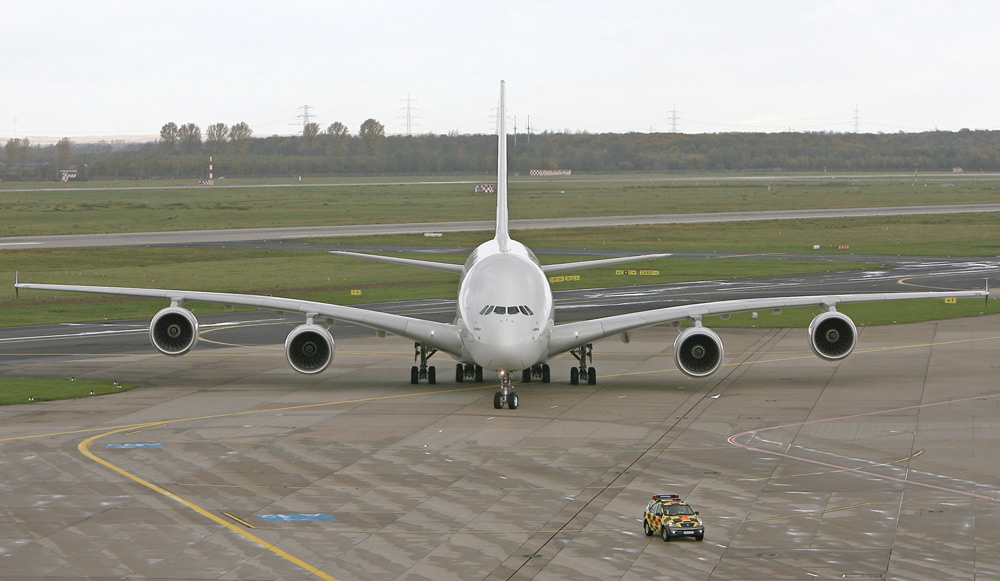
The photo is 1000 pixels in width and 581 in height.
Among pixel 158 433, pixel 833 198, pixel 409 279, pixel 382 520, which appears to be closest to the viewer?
pixel 382 520

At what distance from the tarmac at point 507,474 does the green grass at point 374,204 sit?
84.5m

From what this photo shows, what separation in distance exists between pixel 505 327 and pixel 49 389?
15.2m

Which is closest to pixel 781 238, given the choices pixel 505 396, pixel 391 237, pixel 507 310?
pixel 391 237

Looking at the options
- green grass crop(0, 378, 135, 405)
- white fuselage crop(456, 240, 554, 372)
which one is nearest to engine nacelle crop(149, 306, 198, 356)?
green grass crop(0, 378, 135, 405)

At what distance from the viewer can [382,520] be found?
22.2m

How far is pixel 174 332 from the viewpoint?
3878 centimetres

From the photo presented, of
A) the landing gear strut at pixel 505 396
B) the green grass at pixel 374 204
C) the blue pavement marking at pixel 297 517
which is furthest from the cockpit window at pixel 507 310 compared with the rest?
the green grass at pixel 374 204

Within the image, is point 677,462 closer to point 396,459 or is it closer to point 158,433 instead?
point 396,459

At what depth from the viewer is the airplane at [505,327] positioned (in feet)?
110

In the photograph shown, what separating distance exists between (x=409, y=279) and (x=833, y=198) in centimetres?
10598

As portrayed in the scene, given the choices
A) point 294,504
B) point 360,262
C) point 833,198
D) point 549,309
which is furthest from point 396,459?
point 833,198

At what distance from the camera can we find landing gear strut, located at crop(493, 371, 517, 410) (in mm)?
33375

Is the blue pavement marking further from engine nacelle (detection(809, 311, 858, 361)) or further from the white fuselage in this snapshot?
engine nacelle (detection(809, 311, 858, 361))

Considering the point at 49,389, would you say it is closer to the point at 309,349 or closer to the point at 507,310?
the point at 309,349
